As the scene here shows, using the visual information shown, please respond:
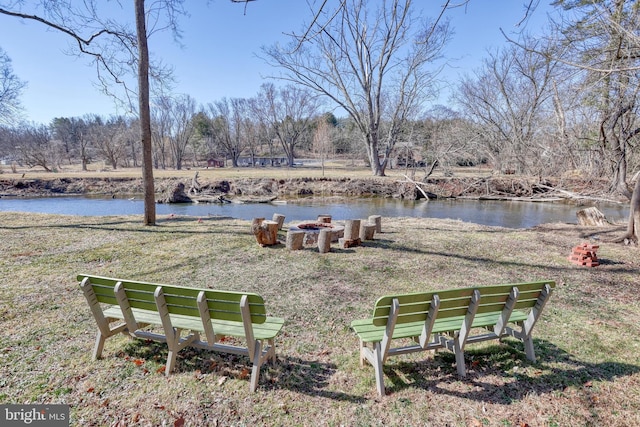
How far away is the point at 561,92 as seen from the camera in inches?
314

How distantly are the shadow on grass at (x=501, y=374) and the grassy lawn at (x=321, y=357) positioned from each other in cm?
1

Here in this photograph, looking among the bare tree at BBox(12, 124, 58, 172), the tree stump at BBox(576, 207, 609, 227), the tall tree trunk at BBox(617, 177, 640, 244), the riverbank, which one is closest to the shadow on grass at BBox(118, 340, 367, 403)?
the tall tree trunk at BBox(617, 177, 640, 244)

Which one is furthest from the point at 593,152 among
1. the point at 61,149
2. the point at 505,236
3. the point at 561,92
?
the point at 61,149

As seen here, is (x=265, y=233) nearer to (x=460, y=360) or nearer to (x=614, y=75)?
(x=460, y=360)

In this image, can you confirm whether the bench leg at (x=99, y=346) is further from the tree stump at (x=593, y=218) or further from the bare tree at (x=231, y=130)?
the bare tree at (x=231, y=130)

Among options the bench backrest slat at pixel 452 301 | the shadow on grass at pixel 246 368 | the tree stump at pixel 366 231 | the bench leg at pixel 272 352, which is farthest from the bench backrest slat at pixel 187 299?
the tree stump at pixel 366 231

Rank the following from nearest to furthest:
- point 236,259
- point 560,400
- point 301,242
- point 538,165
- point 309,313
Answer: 1. point 560,400
2. point 309,313
3. point 236,259
4. point 301,242
5. point 538,165

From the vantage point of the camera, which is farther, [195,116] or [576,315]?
[195,116]

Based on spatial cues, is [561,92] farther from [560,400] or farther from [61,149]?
[61,149]

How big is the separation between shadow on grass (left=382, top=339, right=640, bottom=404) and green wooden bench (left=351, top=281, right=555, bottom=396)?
5.7 inches

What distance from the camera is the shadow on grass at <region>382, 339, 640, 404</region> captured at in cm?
282

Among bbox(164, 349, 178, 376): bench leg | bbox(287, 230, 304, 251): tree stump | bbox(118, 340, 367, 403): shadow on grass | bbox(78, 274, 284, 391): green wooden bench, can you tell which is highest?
bbox(78, 274, 284, 391): green wooden bench

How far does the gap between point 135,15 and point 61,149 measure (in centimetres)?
6734

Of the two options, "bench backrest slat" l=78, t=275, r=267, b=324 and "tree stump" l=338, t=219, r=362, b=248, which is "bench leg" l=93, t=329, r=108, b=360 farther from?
"tree stump" l=338, t=219, r=362, b=248
